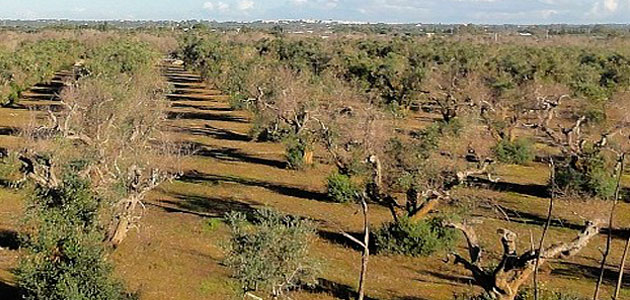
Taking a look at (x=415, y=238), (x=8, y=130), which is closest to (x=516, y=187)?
(x=415, y=238)

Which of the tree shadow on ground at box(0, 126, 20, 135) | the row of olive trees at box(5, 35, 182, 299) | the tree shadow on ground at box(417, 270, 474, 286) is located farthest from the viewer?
the tree shadow on ground at box(0, 126, 20, 135)

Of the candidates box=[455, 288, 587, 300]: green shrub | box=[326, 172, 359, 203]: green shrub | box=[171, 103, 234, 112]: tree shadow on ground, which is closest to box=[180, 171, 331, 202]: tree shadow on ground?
box=[326, 172, 359, 203]: green shrub

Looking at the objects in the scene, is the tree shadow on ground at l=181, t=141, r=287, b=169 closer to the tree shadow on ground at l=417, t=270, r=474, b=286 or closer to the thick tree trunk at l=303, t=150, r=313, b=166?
the thick tree trunk at l=303, t=150, r=313, b=166

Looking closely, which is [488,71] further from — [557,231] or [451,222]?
[451,222]

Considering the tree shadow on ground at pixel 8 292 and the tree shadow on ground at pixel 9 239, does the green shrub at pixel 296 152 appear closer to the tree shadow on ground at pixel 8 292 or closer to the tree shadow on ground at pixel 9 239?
the tree shadow on ground at pixel 9 239

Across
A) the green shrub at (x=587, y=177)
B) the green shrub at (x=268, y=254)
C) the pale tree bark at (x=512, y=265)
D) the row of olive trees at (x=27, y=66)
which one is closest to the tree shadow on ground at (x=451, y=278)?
the pale tree bark at (x=512, y=265)

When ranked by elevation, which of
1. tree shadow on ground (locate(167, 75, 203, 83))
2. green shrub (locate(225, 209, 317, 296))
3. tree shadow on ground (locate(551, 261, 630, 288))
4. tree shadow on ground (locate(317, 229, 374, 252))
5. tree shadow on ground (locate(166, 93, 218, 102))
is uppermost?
green shrub (locate(225, 209, 317, 296))

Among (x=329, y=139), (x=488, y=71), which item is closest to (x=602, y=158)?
(x=329, y=139)
